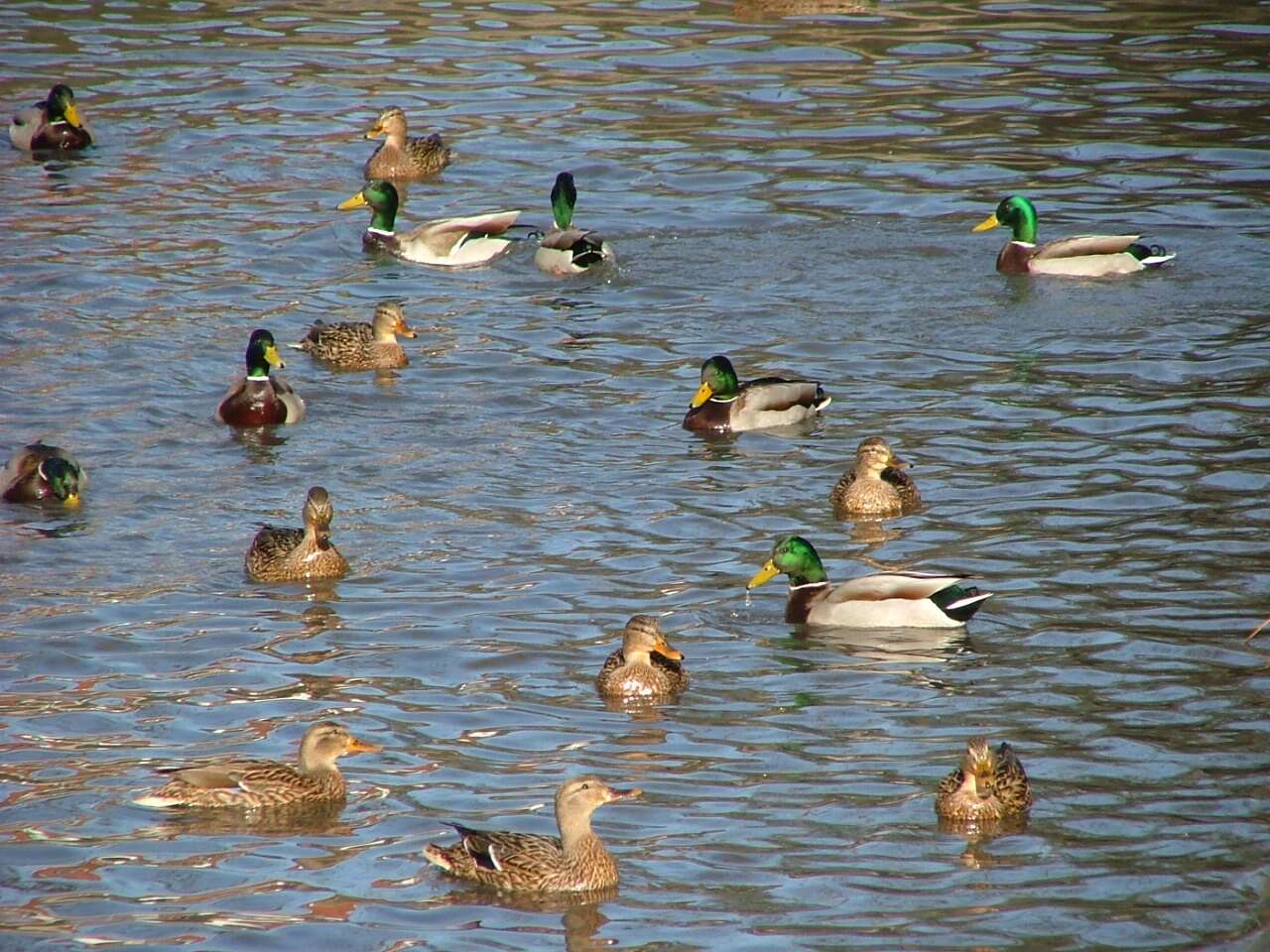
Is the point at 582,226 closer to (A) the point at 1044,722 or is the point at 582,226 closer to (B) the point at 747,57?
(B) the point at 747,57

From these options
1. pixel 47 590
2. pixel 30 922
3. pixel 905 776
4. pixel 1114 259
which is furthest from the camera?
pixel 1114 259

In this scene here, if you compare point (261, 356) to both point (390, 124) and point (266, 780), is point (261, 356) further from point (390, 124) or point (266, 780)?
point (390, 124)

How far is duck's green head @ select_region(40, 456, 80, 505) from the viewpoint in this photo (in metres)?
13.1

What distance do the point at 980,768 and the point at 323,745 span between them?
2.82 m

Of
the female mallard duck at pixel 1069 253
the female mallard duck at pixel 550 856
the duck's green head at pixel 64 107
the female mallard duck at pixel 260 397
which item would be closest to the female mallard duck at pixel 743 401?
the female mallard duck at pixel 260 397

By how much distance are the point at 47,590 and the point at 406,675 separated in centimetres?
255

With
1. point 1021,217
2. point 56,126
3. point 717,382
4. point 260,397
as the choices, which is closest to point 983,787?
point 717,382

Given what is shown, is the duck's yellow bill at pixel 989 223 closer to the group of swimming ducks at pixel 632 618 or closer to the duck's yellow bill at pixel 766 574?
the group of swimming ducks at pixel 632 618

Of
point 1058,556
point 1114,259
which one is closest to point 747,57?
point 1114,259

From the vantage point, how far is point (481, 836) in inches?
319

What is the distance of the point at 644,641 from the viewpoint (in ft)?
33.1

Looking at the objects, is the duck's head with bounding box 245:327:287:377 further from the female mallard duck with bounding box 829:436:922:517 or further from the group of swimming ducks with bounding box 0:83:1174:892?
the female mallard duck with bounding box 829:436:922:517

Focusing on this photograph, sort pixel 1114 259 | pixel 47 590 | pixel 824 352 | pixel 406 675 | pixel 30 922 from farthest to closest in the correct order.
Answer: pixel 1114 259, pixel 824 352, pixel 47 590, pixel 406 675, pixel 30 922

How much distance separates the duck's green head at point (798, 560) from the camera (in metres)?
11.6
